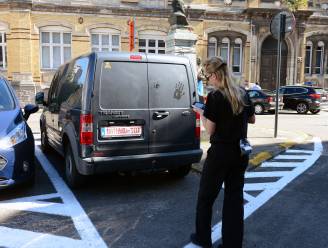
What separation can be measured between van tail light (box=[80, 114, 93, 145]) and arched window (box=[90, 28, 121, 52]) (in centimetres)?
1988

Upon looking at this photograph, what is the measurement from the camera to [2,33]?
22.9 metres

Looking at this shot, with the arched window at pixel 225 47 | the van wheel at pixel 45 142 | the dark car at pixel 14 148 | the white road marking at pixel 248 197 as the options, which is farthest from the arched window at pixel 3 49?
the white road marking at pixel 248 197

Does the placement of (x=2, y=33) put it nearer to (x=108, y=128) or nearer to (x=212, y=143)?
(x=108, y=128)

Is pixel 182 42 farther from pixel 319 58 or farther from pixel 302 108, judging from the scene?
pixel 319 58

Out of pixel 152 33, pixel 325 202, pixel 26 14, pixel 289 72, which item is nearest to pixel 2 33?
pixel 26 14

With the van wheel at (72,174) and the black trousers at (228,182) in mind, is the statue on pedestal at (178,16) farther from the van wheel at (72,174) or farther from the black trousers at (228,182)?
the black trousers at (228,182)

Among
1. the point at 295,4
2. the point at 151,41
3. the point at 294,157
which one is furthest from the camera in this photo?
the point at 295,4

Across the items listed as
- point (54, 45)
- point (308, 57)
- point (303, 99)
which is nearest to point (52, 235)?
point (303, 99)

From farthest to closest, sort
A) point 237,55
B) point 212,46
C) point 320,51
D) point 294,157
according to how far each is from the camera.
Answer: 1. point 320,51
2. point 237,55
3. point 212,46
4. point 294,157

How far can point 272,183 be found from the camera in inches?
246

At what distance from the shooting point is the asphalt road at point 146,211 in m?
4.10

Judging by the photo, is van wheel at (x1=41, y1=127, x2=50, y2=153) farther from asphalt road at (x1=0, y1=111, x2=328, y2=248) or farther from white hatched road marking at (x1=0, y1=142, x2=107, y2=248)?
white hatched road marking at (x1=0, y1=142, x2=107, y2=248)

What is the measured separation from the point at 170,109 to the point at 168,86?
338 millimetres

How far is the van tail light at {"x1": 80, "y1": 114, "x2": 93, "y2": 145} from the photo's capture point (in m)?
5.14
